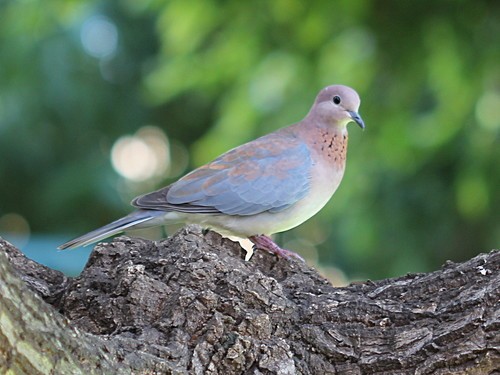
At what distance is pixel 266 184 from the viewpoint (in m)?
3.71

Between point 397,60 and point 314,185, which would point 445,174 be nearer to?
point 397,60

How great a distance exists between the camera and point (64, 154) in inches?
340

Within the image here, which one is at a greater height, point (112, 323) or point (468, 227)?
point (468, 227)

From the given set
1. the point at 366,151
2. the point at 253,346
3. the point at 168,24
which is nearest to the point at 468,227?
the point at 366,151

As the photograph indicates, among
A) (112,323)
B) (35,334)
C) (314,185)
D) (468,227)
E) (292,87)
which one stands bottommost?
(35,334)

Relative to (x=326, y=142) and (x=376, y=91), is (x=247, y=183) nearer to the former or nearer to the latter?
(x=326, y=142)

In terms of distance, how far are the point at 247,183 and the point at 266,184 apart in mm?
73

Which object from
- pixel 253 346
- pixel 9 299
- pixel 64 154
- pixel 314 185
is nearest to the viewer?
pixel 9 299

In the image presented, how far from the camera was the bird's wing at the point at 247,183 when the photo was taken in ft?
11.7

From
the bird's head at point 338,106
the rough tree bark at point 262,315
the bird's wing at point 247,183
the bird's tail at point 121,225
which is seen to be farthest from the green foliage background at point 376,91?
the rough tree bark at point 262,315

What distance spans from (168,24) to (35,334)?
3.02 meters

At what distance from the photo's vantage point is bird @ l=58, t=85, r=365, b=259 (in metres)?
3.56

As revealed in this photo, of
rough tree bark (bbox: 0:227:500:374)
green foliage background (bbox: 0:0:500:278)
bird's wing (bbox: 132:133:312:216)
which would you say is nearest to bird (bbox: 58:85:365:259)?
bird's wing (bbox: 132:133:312:216)

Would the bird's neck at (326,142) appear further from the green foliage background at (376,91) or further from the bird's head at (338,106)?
the green foliage background at (376,91)
